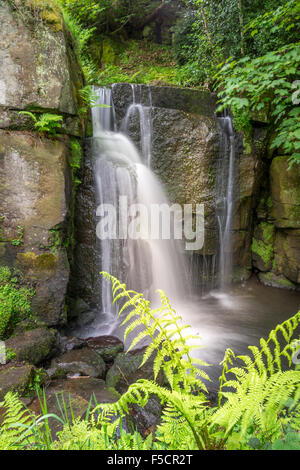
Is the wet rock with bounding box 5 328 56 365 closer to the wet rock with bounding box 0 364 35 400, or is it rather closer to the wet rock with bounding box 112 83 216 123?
the wet rock with bounding box 0 364 35 400

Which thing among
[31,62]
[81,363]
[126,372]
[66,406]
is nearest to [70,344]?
[81,363]

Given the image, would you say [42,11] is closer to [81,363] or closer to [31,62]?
[31,62]

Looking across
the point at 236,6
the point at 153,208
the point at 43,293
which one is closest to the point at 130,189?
the point at 153,208

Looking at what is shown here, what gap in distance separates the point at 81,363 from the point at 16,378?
92 cm

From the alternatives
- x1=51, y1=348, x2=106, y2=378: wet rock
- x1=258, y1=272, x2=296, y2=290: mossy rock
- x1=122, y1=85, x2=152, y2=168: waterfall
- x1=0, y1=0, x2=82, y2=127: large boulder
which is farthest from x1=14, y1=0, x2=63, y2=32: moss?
x1=258, y1=272, x2=296, y2=290: mossy rock

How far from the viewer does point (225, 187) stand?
6.71m

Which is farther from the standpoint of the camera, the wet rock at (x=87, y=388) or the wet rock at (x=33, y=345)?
the wet rock at (x=33, y=345)

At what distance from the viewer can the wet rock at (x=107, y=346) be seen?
12.8 feet

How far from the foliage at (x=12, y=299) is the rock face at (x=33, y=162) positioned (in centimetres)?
11

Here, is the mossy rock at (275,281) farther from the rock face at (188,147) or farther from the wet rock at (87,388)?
the wet rock at (87,388)

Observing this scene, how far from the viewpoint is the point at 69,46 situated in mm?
4746

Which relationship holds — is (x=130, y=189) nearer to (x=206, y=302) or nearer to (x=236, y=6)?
(x=206, y=302)

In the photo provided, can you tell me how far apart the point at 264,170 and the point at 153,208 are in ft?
10.9

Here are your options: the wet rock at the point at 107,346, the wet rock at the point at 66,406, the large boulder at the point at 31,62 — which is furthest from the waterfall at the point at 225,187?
the wet rock at the point at 66,406
